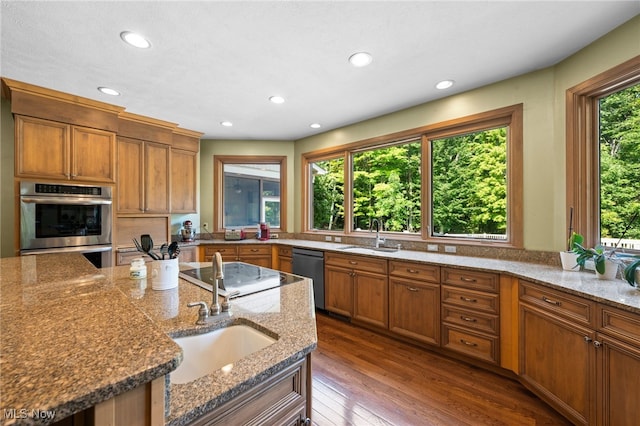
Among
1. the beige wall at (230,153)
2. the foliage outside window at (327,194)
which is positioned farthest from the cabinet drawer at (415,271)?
the beige wall at (230,153)

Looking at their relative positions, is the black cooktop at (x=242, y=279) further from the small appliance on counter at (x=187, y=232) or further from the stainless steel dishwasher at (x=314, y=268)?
the small appliance on counter at (x=187, y=232)

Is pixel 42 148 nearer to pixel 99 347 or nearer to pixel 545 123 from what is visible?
pixel 99 347

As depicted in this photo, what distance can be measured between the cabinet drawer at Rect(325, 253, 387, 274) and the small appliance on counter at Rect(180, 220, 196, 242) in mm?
2268

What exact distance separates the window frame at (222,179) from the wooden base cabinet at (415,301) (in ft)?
8.14

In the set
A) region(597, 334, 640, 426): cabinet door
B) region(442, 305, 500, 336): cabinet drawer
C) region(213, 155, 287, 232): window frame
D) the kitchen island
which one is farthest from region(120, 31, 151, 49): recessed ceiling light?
region(597, 334, 640, 426): cabinet door

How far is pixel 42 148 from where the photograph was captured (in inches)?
111

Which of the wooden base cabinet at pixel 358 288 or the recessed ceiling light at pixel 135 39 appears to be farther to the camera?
the wooden base cabinet at pixel 358 288

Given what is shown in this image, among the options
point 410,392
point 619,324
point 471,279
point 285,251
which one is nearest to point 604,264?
point 619,324

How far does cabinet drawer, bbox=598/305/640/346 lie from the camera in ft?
4.51

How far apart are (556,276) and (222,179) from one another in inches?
179

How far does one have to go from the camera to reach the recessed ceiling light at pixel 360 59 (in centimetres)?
221

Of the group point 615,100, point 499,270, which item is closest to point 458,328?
point 499,270

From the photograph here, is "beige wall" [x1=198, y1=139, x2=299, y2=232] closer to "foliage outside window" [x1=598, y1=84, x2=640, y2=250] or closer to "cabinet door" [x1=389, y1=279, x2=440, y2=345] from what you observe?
"cabinet door" [x1=389, y1=279, x2=440, y2=345]

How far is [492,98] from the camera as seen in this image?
273 centimetres
